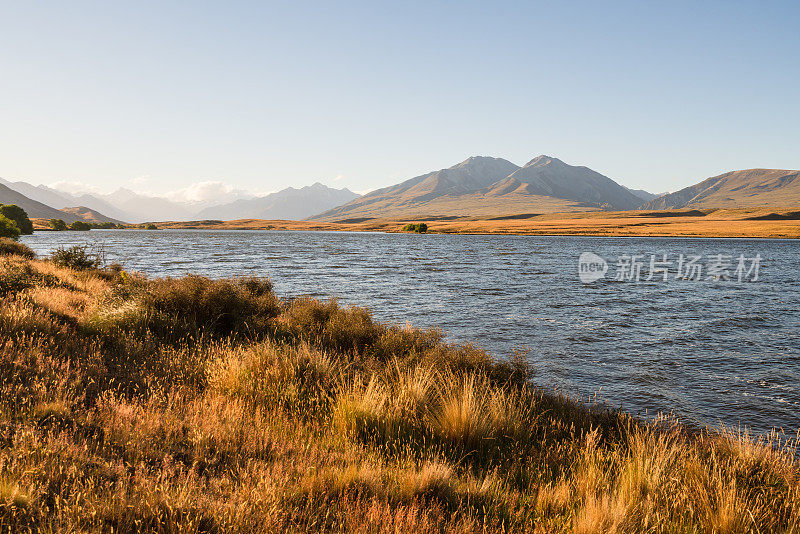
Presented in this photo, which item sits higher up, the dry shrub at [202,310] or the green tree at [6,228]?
the green tree at [6,228]

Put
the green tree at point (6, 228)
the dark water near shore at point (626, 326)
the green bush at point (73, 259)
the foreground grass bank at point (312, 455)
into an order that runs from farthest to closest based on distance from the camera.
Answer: the green tree at point (6, 228) < the green bush at point (73, 259) < the dark water near shore at point (626, 326) < the foreground grass bank at point (312, 455)

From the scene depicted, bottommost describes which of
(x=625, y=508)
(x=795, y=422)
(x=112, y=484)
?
(x=795, y=422)

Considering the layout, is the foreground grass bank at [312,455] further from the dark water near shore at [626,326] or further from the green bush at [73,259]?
the green bush at [73,259]

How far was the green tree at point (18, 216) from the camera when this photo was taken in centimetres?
8156

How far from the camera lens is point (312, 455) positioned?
479 cm

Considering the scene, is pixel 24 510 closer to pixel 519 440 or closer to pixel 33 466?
pixel 33 466

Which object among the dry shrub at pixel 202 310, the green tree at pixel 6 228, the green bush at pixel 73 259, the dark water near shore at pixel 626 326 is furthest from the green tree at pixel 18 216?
the dry shrub at pixel 202 310

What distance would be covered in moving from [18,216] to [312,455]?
109 meters

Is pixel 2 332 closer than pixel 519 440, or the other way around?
pixel 519 440

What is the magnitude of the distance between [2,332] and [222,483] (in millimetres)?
6805

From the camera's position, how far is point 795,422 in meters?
8.79

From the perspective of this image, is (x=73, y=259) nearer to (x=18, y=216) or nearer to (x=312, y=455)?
(x=312, y=455)

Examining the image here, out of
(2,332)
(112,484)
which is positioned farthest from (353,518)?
(2,332)

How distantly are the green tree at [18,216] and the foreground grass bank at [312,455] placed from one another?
9781cm
